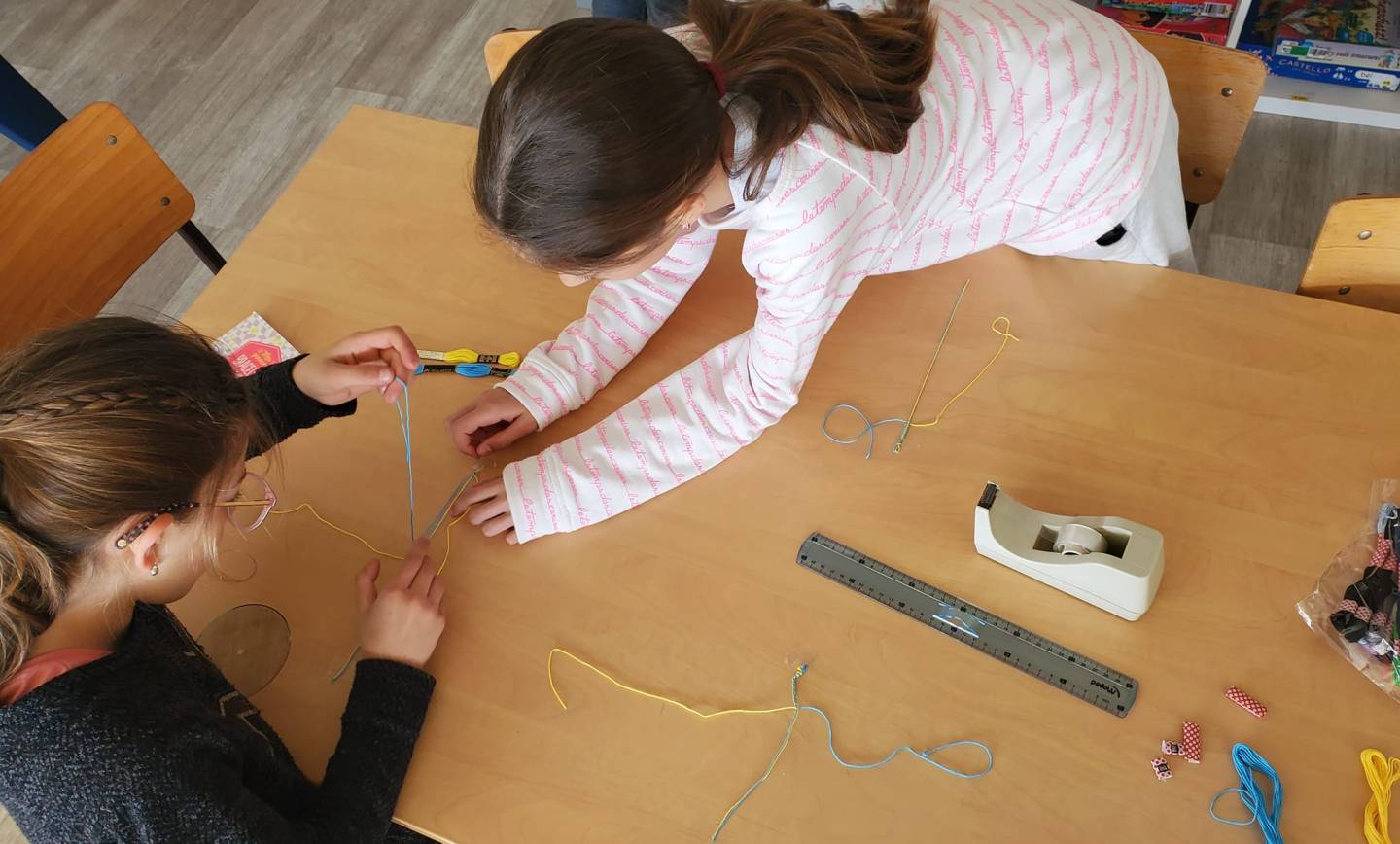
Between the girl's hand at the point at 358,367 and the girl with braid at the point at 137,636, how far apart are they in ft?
0.45

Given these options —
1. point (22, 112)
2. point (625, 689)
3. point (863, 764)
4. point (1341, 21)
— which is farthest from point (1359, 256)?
point (22, 112)

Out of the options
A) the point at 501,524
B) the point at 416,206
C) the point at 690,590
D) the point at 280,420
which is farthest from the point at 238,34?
the point at 690,590

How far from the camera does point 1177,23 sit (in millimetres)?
2158

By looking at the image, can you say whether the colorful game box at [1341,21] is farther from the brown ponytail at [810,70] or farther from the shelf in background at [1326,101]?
the brown ponytail at [810,70]

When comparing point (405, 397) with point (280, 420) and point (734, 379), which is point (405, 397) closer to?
point (280, 420)

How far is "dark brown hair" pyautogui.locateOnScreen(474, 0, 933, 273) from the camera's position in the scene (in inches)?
30.6

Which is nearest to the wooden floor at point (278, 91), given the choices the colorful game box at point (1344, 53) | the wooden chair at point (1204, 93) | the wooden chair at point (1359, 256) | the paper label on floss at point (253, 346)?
the colorful game box at point (1344, 53)

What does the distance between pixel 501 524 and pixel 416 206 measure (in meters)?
0.51

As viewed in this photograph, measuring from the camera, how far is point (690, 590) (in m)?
0.98

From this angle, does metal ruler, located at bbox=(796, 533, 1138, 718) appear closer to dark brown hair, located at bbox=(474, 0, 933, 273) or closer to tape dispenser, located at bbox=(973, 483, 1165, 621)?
tape dispenser, located at bbox=(973, 483, 1165, 621)

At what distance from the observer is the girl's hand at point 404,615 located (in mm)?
939

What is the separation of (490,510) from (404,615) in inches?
5.7

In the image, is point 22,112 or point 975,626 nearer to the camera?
point 975,626

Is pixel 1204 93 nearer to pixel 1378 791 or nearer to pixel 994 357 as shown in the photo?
pixel 994 357
